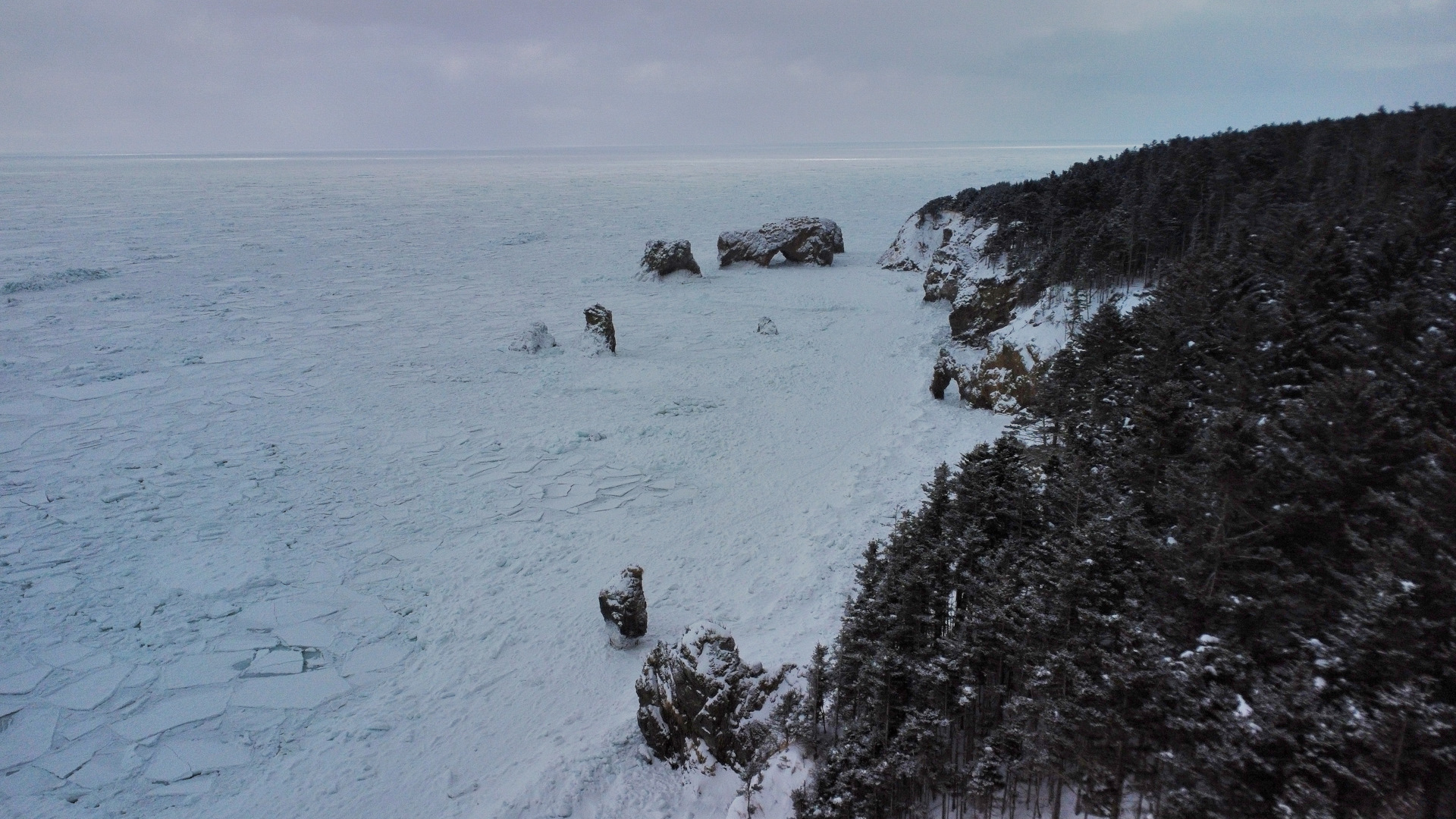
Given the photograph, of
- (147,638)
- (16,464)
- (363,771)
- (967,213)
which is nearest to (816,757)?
(363,771)

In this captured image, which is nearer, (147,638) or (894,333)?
(147,638)

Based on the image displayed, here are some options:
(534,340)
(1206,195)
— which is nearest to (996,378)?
(1206,195)

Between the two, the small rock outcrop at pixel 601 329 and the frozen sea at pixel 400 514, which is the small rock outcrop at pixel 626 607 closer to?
the frozen sea at pixel 400 514

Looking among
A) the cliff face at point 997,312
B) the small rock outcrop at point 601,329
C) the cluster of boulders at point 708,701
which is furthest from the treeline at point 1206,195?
the small rock outcrop at point 601,329

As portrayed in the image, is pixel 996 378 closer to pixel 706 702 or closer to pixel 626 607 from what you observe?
pixel 626 607

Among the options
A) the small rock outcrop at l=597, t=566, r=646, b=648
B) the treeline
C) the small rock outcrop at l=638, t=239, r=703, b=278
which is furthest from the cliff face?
the small rock outcrop at l=638, t=239, r=703, b=278

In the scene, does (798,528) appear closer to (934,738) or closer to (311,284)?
(934,738)
